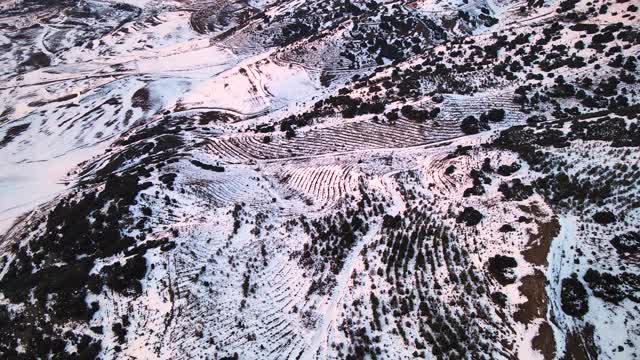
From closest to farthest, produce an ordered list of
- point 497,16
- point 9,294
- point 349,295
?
point 349,295
point 9,294
point 497,16

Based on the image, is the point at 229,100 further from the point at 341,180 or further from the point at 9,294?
the point at 9,294

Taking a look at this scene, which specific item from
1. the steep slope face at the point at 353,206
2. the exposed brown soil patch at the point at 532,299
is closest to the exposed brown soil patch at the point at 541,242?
the steep slope face at the point at 353,206

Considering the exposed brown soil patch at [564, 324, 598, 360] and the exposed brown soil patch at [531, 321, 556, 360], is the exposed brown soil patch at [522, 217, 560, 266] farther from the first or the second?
the exposed brown soil patch at [564, 324, 598, 360]

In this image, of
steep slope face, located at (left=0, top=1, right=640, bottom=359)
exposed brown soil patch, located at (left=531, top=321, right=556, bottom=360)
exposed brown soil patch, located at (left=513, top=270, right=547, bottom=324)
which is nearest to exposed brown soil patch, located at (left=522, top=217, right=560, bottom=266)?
steep slope face, located at (left=0, top=1, right=640, bottom=359)

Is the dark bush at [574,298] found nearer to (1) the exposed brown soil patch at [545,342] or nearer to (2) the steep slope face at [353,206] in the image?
(2) the steep slope face at [353,206]

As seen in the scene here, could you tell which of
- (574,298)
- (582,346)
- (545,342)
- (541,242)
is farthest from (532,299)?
(541,242)

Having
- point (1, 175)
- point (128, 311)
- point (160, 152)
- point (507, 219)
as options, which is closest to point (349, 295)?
point (507, 219)
